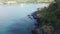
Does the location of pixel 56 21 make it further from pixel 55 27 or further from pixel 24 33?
pixel 24 33

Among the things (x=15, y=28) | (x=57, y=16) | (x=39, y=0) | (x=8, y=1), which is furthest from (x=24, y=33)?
(x=8, y=1)

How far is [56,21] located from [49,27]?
0.41 metres

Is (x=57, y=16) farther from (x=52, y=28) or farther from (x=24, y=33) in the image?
(x=24, y=33)

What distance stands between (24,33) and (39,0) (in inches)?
313

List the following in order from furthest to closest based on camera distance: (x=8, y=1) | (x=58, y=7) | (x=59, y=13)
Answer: (x=8, y=1) < (x=58, y=7) < (x=59, y=13)

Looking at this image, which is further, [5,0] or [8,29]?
[5,0]

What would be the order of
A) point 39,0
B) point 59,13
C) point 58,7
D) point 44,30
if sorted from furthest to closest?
point 39,0, point 58,7, point 59,13, point 44,30

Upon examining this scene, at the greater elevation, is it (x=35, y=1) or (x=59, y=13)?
(x=59, y=13)

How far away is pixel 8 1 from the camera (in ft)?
58.5

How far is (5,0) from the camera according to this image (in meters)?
18.2

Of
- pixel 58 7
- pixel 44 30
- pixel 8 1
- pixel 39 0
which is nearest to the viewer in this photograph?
pixel 44 30

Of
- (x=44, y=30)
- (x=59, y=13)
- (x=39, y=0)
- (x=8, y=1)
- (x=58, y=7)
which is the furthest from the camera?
(x=8, y=1)

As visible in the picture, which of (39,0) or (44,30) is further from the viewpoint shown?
(39,0)

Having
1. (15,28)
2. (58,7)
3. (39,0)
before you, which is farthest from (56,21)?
(39,0)
